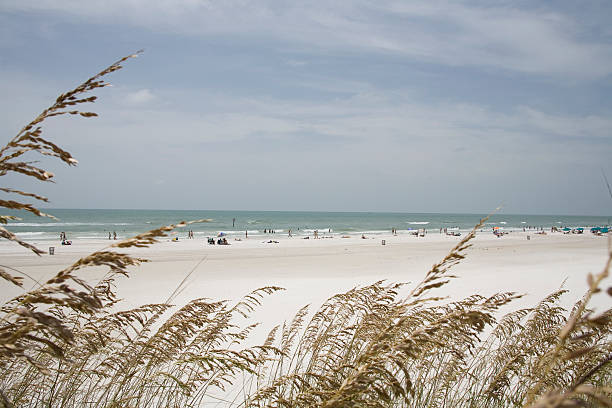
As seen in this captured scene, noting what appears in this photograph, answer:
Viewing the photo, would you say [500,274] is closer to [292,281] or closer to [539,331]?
[292,281]

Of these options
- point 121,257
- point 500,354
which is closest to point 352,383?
point 121,257

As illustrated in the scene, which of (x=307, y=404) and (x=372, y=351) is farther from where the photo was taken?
(x=307, y=404)

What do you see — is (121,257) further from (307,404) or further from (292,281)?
(292,281)

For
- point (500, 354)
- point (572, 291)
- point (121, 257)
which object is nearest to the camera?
point (121, 257)

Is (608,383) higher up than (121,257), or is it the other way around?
(121,257)

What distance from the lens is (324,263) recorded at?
27312 millimetres

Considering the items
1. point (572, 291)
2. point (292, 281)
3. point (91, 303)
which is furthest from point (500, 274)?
point (91, 303)

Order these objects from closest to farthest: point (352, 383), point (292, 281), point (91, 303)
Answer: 1. point (91, 303)
2. point (352, 383)
3. point (292, 281)

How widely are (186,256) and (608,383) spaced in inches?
1151

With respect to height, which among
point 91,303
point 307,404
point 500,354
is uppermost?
point 91,303

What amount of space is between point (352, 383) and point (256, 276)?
779 inches

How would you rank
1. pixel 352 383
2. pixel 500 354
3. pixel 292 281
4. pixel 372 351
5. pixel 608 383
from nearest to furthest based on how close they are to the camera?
pixel 352 383 → pixel 372 351 → pixel 500 354 → pixel 608 383 → pixel 292 281

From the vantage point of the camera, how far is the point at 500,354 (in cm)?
408

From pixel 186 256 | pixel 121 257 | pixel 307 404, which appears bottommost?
pixel 186 256
